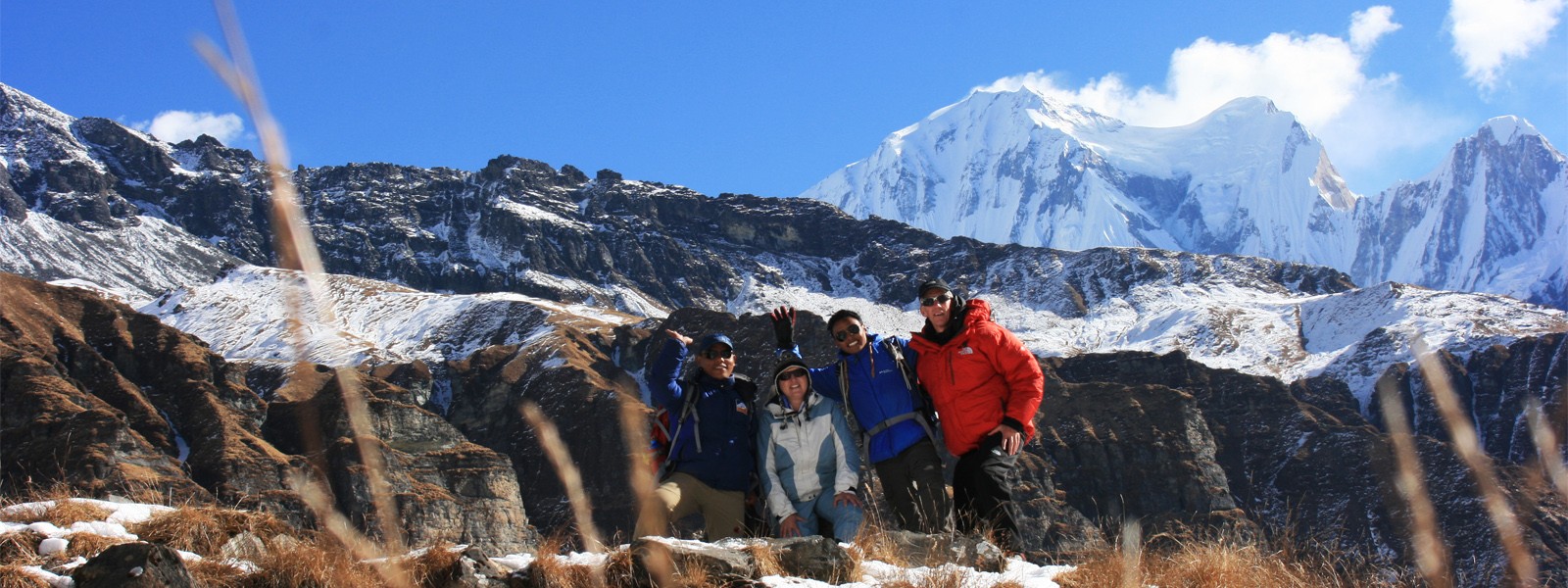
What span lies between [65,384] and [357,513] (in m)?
21.8

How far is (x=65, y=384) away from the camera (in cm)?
8038

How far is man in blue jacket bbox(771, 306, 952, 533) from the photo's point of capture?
8.59m

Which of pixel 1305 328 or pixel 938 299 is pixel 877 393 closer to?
pixel 938 299

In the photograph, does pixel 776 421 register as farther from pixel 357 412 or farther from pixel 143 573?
pixel 357 412

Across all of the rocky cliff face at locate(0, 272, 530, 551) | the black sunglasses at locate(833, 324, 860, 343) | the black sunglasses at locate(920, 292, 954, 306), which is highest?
the rocky cliff face at locate(0, 272, 530, 551)

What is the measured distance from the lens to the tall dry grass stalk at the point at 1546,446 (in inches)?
4126

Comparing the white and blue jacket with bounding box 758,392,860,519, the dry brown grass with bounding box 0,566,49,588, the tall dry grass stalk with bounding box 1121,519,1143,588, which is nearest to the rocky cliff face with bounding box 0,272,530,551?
the white and blue jacket with bounding box 758,392,860,519

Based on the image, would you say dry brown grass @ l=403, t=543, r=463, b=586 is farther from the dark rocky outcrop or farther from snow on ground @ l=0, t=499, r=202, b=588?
snow on ground @ l=0, t=499, r=202, b=588

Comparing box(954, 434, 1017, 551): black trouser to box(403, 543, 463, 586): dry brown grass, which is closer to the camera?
box(403, 543, 463, 586): dry brown grass

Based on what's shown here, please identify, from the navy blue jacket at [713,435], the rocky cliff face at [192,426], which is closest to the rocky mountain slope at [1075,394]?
the rocky cliff face at [192,426]

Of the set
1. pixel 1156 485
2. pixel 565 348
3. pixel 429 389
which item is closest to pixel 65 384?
pixel 429 389

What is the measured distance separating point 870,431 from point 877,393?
294 mm

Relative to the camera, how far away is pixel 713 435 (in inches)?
359

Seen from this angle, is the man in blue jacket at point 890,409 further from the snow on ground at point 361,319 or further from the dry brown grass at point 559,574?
the snow on ground at point 361,319
